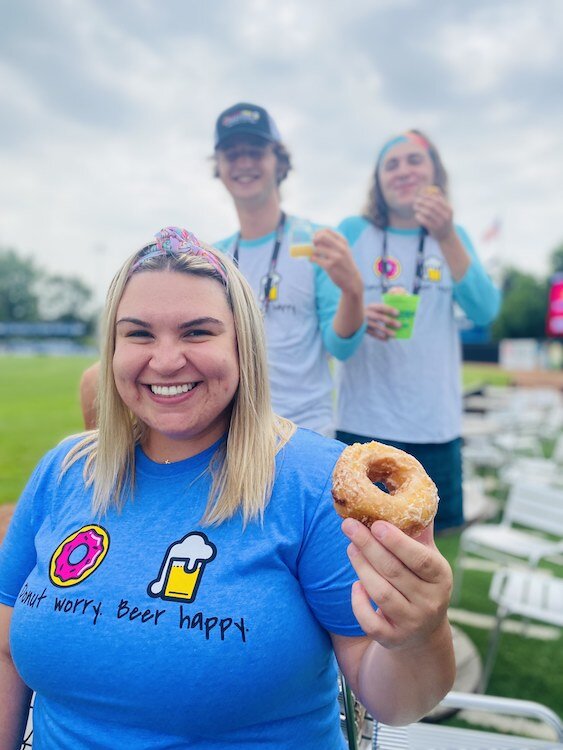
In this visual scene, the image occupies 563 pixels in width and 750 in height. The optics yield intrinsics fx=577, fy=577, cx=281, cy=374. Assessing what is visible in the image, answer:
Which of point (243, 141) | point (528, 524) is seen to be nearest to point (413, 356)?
point (243, 141)

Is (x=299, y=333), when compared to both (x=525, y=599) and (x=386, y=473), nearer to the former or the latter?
(x=386, y=473)

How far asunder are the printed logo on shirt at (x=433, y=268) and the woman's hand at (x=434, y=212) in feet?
0.58

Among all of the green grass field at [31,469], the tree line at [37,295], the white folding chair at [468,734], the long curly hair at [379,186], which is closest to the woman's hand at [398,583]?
the white folding chair at [468,734]

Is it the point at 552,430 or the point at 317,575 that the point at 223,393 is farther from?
the point at 552,430

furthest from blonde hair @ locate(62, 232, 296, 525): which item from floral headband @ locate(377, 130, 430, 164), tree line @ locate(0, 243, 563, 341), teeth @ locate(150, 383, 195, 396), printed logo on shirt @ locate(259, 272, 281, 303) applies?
tree line @ locate(0, 243, 563, 341)

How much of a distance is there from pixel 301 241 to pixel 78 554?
1503mm

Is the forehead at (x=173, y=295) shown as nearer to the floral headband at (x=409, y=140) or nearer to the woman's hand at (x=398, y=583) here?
the woman's hand at (x=398, y=583)

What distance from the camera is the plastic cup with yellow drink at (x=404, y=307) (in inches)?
95.7

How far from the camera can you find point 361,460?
Result: 3.79 feet

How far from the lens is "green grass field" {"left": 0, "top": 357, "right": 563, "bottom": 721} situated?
358cm

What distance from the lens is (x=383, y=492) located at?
1.08 meters

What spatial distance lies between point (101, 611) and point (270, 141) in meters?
2.05

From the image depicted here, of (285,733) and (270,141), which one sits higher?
(270,141)

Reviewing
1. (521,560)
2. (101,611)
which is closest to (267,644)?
(101,611)
